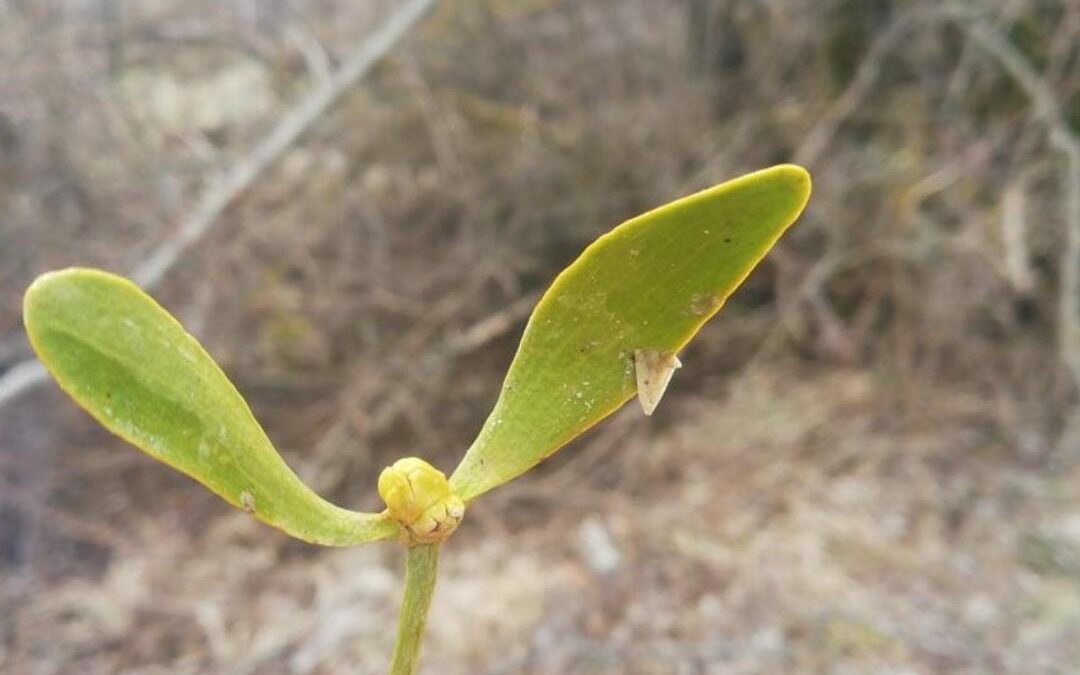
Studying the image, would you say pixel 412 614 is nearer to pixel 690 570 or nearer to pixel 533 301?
pixel 690 570

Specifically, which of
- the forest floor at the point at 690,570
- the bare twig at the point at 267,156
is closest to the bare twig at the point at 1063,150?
the forest floor at the point at 690,570

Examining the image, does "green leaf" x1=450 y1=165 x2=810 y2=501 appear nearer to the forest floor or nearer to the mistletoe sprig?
the mistletoe sprig

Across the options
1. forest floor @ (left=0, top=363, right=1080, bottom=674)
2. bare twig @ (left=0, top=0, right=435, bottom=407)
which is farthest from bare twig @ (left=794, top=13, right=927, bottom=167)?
bare twig @ (left=0, top=0, right=435, bottom=407)

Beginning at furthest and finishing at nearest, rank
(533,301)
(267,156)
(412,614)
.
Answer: (533,301)
(267,156)
(412,614)

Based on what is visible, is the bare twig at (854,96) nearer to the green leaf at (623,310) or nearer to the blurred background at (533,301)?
the blurred background at (533,301)

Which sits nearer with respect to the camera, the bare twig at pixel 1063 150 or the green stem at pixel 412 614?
the green stem at pixel 412 614

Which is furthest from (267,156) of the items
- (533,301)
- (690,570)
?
(690,570)
